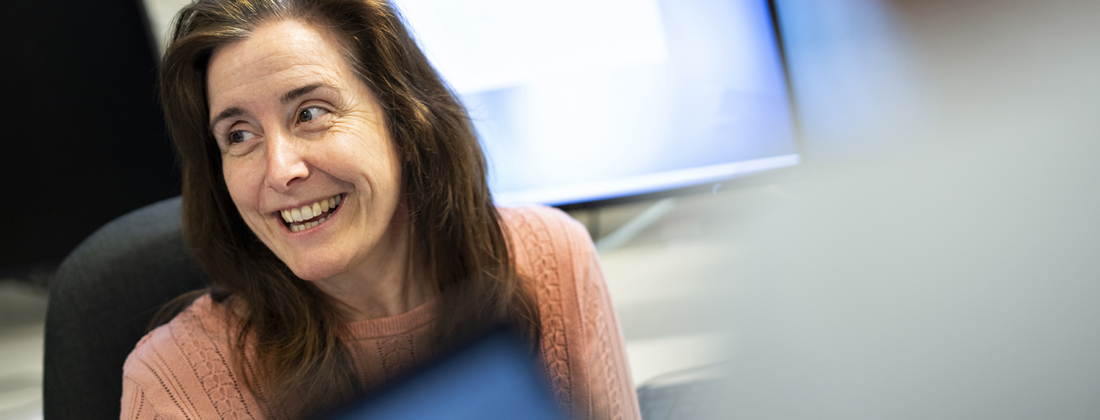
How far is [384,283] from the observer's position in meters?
0.59

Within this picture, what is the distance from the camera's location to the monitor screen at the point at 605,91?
0.62 m

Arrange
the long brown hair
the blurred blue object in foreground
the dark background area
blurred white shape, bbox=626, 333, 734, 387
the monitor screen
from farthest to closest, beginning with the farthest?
the dark background area, the monitor screen, the long brown hair, the blurred blue object in foreground, blurred white shape, bbox=626, 333, 734, 387

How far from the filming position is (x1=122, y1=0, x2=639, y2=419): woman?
1.59 feet

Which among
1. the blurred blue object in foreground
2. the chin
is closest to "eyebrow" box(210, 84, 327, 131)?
the chin

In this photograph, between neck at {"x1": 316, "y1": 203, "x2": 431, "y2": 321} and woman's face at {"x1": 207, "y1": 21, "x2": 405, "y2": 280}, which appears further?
neck at {"x1": 316, "y1": 203, "x2": 431, "y2": 321}

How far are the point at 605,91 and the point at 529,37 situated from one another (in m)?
0.11

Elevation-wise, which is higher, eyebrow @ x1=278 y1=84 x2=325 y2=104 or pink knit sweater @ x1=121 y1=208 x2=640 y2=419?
eyebrow @ x1=278 y1=84 x2=325 y2=104

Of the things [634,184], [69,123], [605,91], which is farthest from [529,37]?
[69,123]

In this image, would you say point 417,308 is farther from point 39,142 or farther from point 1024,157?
point 39,142

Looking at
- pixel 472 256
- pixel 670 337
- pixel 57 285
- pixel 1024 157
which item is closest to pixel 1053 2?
pixel 1024 157

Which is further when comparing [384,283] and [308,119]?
[384,283]

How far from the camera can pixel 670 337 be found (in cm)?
45

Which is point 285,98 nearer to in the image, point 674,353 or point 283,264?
point 283,264

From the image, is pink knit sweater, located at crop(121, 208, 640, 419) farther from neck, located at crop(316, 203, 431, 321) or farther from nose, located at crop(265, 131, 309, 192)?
nose, located at crop(265, 131, 309, 192)
